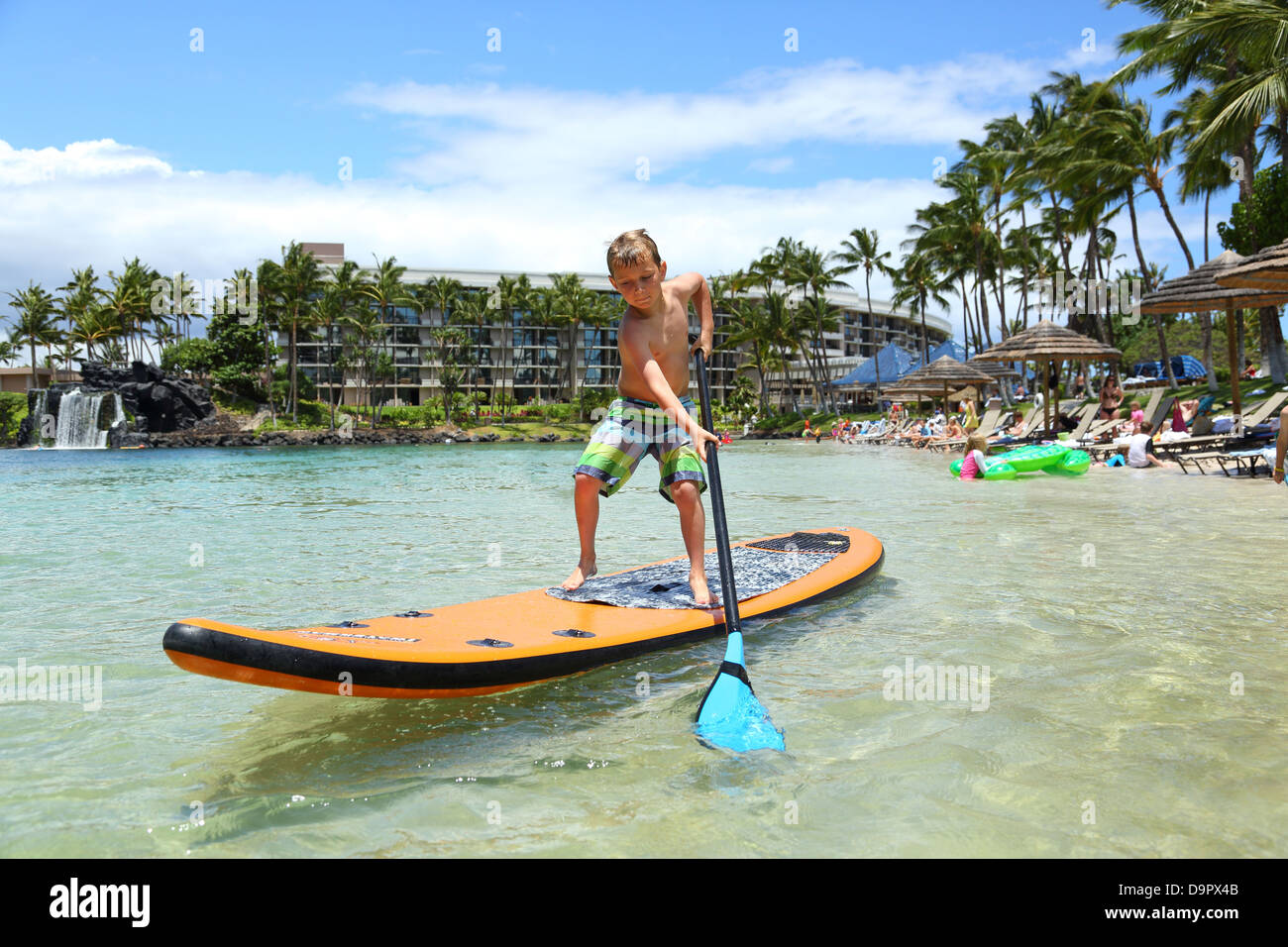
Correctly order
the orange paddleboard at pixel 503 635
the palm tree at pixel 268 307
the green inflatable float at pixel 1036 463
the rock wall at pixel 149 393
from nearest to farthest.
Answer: the orange paddleboard at pixel 503 635 → the green inflatable float at pixel 1036 463 → the rock wall at pixel 149 393 → the palm tree at pixel 268 307

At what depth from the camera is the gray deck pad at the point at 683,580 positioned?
4.31 m

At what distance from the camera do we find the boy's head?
405 cm

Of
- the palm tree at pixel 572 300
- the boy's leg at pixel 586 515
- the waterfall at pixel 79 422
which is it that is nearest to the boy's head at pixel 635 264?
the boy's leg at pixel 586 515

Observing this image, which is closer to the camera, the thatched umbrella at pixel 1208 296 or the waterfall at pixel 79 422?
the thatched umbrella at pixel 1208 296

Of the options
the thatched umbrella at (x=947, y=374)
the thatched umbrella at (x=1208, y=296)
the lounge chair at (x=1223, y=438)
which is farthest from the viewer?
the thatched umbrella at (x=947, y=374)

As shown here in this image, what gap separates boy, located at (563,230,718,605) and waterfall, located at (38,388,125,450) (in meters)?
59.6

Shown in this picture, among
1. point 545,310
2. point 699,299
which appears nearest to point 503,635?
point 699,299

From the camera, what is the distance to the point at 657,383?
4.16 metres

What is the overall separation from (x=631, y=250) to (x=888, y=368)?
5171cm

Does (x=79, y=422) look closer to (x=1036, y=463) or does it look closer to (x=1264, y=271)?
(x=1036, y=463)

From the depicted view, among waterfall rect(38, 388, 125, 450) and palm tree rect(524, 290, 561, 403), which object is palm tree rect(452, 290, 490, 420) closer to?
palm tree rect(524, 290, 561, 403)

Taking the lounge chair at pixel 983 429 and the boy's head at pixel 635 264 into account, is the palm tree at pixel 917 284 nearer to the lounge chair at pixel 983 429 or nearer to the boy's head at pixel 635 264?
the lounge chair at pixel 983 429

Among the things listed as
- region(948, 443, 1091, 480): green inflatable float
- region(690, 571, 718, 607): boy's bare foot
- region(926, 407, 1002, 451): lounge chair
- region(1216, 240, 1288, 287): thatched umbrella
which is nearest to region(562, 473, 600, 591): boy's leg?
region(690, 571, 718, 607): boy's bare foot
